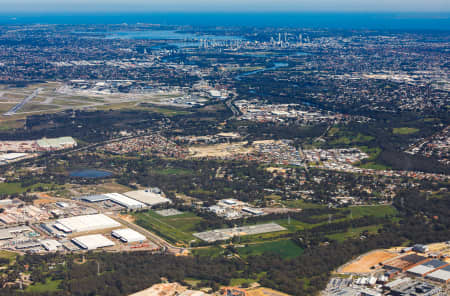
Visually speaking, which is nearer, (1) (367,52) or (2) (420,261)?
(2) (420,261)

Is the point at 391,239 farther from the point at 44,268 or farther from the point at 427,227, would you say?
the point at 44,268

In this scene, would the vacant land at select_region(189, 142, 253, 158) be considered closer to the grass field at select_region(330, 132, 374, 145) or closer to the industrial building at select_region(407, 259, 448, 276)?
the grass field at select_region(330, 132, 374, 145)

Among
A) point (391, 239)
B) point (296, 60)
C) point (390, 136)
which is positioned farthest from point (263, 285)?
point (296, 60)

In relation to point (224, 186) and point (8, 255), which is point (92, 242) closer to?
point (8, 255)

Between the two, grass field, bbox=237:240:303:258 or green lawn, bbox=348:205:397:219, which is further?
green lawn, bbox=348:205:397:219

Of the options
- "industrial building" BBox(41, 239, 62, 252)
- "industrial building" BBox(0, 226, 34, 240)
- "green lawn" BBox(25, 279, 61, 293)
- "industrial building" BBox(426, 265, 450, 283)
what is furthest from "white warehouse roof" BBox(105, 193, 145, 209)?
"industrial building" BBox(426, 265, 450, 283)

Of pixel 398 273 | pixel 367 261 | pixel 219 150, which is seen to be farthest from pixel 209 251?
pixel 219 150
